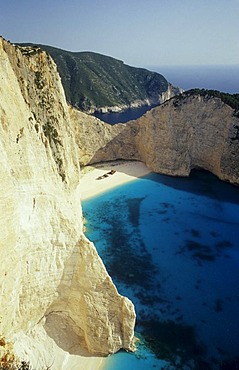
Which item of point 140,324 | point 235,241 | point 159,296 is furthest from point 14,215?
point 235,241

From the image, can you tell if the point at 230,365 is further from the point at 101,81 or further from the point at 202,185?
the point at 101,81

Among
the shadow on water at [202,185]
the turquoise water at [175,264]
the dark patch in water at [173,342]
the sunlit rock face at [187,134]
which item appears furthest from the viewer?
the sunlit rock face at [187,134]

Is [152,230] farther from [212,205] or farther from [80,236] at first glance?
[80,236]

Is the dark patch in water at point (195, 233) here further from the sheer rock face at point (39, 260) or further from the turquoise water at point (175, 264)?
the sheer rock face at point (39, 260)

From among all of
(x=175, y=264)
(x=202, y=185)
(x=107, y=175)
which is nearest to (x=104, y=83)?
(x=107, y=175)

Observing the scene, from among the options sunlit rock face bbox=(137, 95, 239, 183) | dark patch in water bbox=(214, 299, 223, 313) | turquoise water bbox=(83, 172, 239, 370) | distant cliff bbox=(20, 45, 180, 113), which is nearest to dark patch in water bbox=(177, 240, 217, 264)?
turquoise water bbox=(83, 172, 239, 370)

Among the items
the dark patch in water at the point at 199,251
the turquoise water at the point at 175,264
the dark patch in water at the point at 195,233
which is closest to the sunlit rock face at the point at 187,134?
the turquoise water at the point at 175,264

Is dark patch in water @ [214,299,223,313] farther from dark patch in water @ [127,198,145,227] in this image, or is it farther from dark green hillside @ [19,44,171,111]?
dark green hillside @ [19,44,171,111]
